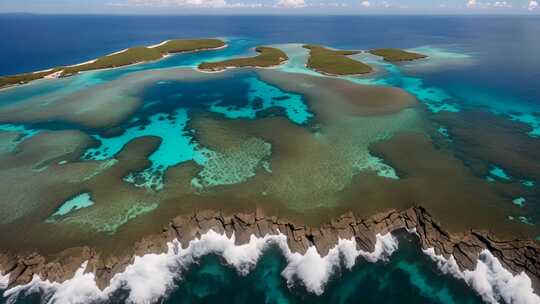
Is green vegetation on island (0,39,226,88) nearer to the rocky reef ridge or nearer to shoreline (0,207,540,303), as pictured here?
the rocky reef ridge

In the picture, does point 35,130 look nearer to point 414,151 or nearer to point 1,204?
point 1,204

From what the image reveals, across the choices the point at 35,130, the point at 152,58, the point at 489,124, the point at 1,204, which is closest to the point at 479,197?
the point at 489,124

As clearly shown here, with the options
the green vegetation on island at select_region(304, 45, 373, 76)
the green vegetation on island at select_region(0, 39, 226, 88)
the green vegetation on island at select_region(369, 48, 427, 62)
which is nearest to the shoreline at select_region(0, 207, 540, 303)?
the green vegetation on island at select_region(304, 45, 373, 76)

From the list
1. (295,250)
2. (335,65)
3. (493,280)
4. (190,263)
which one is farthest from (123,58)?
(493,280)

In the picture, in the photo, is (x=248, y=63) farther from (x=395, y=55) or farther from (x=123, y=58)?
(x=395, y=55)

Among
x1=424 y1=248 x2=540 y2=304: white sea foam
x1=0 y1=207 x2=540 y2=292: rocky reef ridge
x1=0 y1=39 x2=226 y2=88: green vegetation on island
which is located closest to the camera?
x1=424 y1=248 x2=540 y2=304: white sea foam
